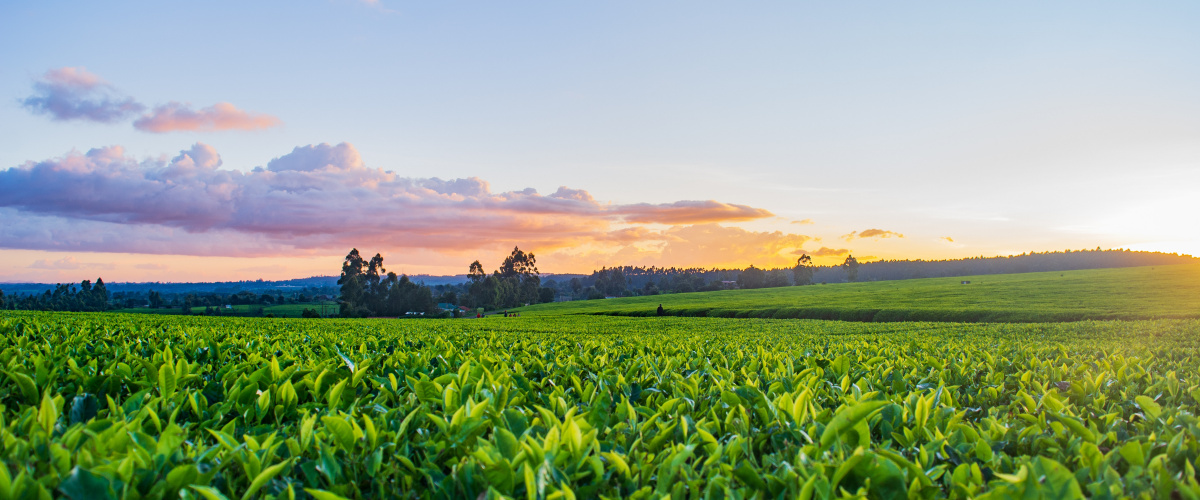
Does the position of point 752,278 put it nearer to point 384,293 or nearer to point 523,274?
point 523,274

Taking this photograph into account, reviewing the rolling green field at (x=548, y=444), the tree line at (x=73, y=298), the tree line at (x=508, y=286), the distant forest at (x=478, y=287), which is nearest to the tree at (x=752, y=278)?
the distant forest at (x=478, y=287)

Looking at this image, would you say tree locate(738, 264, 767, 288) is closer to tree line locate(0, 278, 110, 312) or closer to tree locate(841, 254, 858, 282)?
tree locate(841, 254, 858, 282)

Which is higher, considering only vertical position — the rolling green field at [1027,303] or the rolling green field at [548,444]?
the rolling green field at [548,444]

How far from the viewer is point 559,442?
1785 mm

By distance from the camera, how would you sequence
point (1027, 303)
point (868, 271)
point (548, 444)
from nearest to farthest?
point (548, 444) → point (1027, 303) → point (868, 271)

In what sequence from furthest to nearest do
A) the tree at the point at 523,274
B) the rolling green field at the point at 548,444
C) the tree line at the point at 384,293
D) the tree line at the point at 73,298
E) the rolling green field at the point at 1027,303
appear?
1. the tree at the point at 523,274
2. the tree line at the point at 384,293
3. the tree line at the point at 73,298
4. the rolling green field at the point at 1027,303
5. the rolling green field at the point at 548,444

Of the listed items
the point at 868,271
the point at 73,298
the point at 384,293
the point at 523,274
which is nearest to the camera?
the point at 73,298

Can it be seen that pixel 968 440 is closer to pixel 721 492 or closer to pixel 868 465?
pixel 868 465

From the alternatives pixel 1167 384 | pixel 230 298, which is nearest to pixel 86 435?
pixel 1167 384

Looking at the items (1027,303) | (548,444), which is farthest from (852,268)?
(548,444)

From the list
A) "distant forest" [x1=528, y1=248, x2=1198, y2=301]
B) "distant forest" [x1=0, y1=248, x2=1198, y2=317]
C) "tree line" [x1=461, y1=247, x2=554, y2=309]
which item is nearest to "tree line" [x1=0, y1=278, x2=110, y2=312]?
"distant forest" [x1=0, y1=248, x2=1198, y2=317]

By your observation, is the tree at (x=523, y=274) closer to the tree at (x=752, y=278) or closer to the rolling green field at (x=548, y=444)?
the tree at (x=752, y=278)

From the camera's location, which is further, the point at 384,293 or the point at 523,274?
the point at 523,274

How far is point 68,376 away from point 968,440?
14.5 feet
